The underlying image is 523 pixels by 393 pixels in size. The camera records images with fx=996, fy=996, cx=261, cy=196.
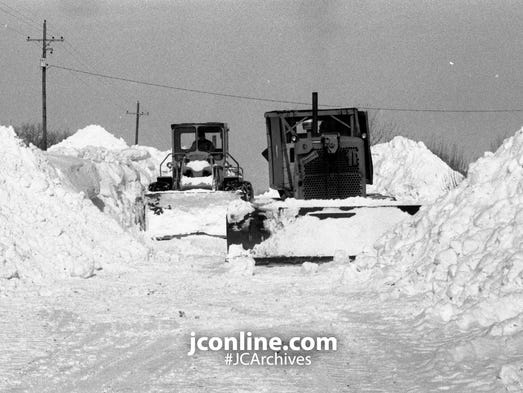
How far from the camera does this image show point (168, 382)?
20.4 feet

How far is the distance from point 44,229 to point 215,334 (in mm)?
7455

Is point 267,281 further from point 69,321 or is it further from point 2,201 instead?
point 2,201

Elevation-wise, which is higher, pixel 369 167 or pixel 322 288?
pixel 369 167

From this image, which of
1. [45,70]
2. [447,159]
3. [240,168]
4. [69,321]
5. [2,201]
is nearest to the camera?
[69,321]

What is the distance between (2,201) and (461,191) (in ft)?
24.1

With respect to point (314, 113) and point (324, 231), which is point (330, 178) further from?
point (324, 231)

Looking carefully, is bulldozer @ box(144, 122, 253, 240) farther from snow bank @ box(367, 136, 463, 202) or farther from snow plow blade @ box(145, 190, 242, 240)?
snow bank @ box(367, 136, 463, 202)

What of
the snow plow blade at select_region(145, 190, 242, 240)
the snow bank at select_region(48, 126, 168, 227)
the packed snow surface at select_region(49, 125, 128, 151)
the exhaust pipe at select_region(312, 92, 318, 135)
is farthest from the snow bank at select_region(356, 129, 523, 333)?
the packed snow surface at select_region(49, 125, 128, 151)

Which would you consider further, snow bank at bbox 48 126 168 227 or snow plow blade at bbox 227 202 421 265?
snow bank at bbox 48 126 168 227

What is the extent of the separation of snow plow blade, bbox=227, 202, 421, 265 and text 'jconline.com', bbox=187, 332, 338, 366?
226 inches

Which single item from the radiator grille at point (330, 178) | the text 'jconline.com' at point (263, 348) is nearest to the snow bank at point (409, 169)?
the radiator grille at point (330, 178)

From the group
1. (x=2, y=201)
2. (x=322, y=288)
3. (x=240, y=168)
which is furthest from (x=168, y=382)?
(x=240, y=168)

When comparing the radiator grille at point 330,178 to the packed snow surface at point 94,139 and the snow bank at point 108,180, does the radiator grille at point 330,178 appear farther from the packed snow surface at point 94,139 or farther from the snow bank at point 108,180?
the packed snow surface at point 94,139

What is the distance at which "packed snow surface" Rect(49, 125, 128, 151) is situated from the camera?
5653 centimetres
